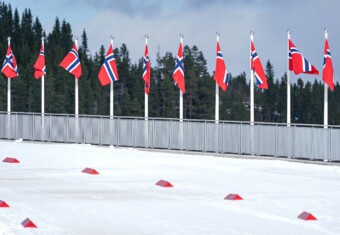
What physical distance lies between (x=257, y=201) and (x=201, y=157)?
44.7ft

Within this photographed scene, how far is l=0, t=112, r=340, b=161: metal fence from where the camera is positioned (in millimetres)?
32250

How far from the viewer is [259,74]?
35.1 meters

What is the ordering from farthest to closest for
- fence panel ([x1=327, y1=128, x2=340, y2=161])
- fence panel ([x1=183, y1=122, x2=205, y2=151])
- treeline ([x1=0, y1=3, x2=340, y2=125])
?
treeline ([x1=0, y1=3, x2=340, y2=125]) < fence panel ([x1=183, y1=122, x2=205, y2=151]) < fence panel ([x1=327, y1=128, x2=340, y2=161])

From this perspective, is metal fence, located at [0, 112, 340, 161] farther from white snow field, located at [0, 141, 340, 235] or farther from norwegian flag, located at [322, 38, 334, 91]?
norwegian flag, located at [322, 38, 334, 91]

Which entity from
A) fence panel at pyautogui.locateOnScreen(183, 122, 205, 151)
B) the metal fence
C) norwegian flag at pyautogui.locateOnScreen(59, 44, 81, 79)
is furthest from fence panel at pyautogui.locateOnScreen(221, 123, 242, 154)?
norwegian flag at pyautogui.locateOnScreen(59, 44, 81, 79)

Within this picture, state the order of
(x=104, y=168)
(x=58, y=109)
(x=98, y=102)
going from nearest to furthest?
1. (x=104, y=168)
2. (x=58, y=109)
3. (x=98, y=102)

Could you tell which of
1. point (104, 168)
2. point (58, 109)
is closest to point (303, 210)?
point (104, 168)

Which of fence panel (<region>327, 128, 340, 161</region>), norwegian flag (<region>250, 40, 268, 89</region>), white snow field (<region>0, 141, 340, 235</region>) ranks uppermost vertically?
norwegian flag (<region>250, 40, 268, 89</region>)

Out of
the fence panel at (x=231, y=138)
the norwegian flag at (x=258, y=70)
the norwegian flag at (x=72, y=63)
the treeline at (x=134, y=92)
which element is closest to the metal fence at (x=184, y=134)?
the fence panel at (x=231, y=138)

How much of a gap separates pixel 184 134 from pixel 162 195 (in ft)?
48.4

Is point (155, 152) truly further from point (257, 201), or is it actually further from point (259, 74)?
point (257, 201)

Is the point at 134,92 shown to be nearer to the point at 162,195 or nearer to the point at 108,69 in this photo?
the point at 108,69

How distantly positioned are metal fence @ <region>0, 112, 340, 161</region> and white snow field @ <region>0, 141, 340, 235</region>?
76 cm

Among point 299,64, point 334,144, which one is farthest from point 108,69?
point 334,144
